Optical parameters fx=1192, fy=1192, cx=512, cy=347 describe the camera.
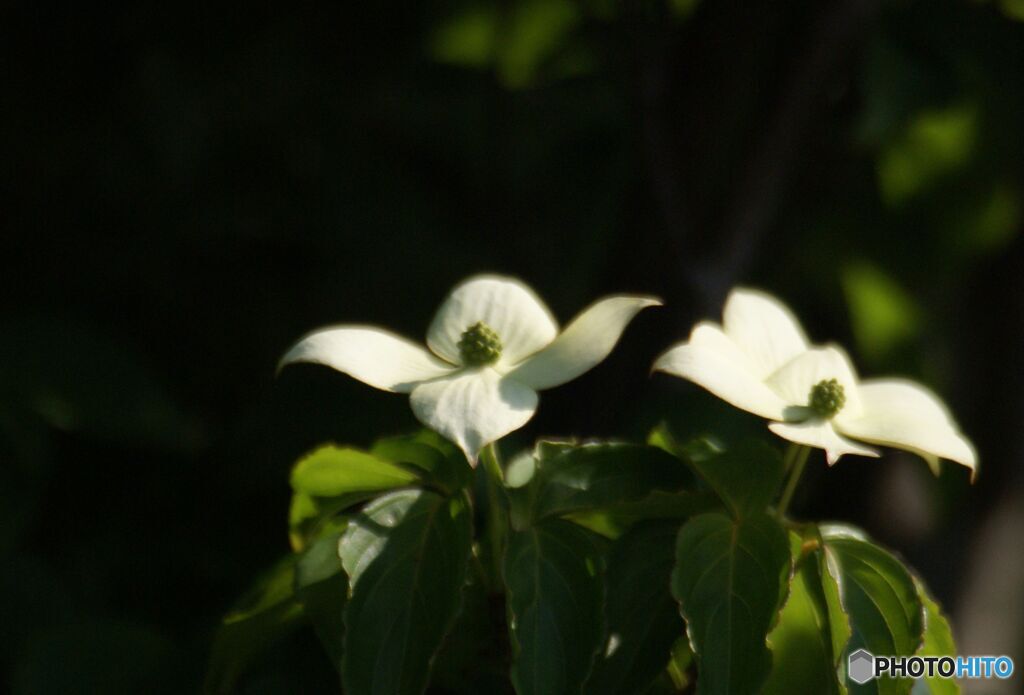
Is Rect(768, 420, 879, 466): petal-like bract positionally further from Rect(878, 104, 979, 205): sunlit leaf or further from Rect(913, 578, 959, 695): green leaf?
Rect(878, 104, 979, 205): sunlit leaf

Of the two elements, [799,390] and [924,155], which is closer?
[799,390]

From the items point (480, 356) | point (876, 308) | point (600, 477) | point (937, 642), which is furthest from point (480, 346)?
point (876, 308)

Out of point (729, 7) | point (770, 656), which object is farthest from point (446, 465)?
point (729, 7)

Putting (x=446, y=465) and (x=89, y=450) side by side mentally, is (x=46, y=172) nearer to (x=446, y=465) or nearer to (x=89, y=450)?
(x=89, y=450)

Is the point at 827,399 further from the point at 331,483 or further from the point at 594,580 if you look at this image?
the point at 331,483

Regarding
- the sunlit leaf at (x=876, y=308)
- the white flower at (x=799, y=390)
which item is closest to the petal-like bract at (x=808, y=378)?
the white flower at (x=799, y=390)

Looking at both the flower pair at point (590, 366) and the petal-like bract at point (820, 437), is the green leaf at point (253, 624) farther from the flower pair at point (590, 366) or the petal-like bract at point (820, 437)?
the petal-like bract at point (820, 437)
